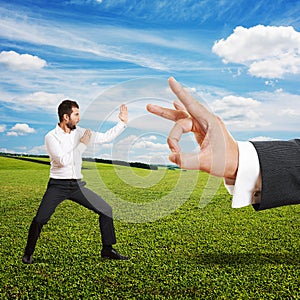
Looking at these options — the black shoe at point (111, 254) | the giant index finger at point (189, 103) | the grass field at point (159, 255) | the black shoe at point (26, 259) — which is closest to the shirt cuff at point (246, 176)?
the giant index finger at point (189, 103)

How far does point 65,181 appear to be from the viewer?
4977mm

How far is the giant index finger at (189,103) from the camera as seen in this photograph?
1.77 m

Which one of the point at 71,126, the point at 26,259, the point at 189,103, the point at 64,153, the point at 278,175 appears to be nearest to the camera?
the point at 189,103

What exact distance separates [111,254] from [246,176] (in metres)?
3.58

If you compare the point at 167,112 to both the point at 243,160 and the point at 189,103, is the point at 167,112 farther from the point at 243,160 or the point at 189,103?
the point at 243,160

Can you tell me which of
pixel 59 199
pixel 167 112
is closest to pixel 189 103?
pixel 167 112

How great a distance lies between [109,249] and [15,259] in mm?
1135

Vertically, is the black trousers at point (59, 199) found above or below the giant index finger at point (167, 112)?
below

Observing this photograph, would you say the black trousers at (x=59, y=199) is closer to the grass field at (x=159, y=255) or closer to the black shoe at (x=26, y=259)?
the black shoe at (x=26, y=259)

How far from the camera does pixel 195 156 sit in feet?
5.80

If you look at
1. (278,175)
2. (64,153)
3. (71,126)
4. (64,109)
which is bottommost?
(278,175)

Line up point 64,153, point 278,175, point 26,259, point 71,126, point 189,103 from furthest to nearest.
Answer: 1. point 71,126
2. point 26,259
3. point 64,153
4. point 278,175
5. point 189,103

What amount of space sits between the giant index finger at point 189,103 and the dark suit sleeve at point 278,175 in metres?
0.30

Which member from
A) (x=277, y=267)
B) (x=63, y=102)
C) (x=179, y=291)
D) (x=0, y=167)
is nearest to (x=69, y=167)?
(x=63, y=102)
